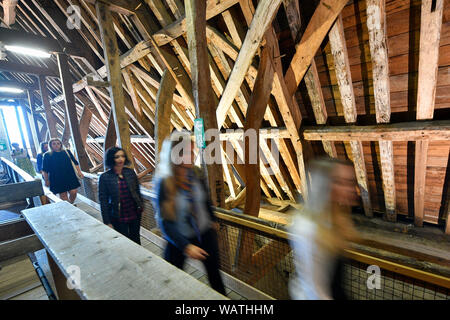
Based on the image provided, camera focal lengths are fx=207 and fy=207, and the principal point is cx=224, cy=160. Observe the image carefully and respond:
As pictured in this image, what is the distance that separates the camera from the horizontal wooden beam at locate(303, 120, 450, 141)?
267cm

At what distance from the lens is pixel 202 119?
2408 mm

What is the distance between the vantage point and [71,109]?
498 cm

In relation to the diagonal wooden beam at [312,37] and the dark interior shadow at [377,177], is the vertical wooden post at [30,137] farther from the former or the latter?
the dark interior shadow at [377,177]

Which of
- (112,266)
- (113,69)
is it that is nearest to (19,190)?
(113,69)

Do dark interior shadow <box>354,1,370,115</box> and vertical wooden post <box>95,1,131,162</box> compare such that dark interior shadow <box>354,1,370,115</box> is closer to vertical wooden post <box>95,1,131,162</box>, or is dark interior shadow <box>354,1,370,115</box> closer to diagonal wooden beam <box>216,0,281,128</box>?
diagonal wooden beam <box>216,0,281,128</box>

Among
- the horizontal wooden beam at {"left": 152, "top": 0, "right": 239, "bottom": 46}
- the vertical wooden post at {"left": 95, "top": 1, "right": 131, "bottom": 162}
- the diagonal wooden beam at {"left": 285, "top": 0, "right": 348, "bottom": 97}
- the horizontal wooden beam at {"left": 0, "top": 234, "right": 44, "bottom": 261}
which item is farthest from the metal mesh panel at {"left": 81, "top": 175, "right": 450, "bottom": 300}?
the horizontal wooden beam at {"left": 152, "top": 0, "right": 239, "bottom": 46}

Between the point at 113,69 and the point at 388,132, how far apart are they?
175 inches

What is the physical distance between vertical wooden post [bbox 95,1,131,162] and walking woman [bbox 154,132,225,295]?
83.3 inches

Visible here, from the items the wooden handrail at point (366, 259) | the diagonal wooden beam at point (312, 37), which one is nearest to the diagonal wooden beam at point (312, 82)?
the diagonal wooden beam at point (312, 37)

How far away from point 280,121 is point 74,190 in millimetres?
4449

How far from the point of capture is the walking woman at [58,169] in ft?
13.0

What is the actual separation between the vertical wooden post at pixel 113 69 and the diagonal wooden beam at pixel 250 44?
72.4 inches
